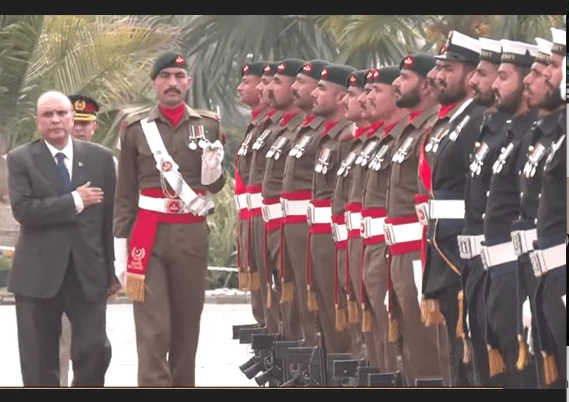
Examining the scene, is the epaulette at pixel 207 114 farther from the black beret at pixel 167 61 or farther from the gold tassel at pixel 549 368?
the gold tassel at pixel 549 368

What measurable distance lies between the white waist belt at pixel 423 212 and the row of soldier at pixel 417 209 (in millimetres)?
13

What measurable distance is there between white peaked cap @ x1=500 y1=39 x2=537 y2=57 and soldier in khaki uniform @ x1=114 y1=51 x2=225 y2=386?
8.32 ft

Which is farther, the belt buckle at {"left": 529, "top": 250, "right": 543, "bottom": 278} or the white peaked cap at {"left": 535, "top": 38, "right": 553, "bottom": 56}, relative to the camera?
the white peaked cap at {"left": 535, "top": 38, "right": 553, "bottom": 56}

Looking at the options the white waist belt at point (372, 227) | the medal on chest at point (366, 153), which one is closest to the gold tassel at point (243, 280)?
the medal on chest at point (366, 153)

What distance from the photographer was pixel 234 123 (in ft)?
47.9

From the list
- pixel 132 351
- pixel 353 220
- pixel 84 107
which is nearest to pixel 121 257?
pixel 132 351

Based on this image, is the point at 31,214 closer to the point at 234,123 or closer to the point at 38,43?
the point at 38,43

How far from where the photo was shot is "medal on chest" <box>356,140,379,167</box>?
13.1 m

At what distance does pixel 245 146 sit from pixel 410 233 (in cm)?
293

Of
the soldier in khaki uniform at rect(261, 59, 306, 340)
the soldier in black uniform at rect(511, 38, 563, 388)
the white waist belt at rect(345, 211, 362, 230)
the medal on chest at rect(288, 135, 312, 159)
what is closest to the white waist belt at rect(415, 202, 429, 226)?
the white waist belt at rect(345, 211, 362, 230)

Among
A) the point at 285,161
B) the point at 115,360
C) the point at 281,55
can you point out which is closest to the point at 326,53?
the point at 281,55

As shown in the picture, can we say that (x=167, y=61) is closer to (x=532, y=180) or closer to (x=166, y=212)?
(x=166, y=212)

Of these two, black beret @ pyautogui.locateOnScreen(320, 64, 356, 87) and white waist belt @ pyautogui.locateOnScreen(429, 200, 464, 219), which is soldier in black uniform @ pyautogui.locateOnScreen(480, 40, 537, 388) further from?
black beret @ pyautogui.locateOnScreen(320, 64, 356, 87)

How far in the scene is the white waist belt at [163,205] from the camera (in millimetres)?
13281
